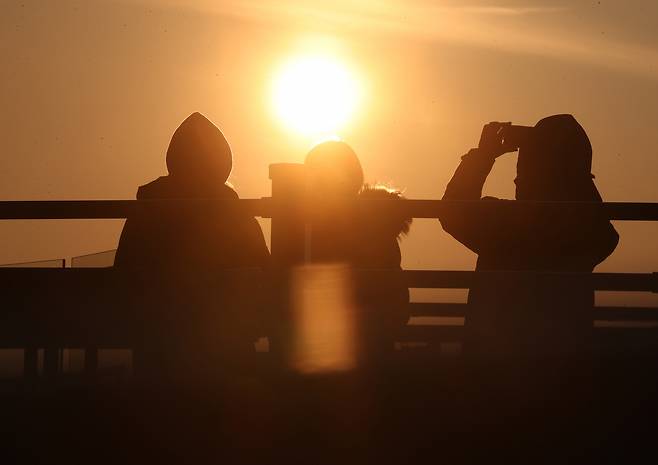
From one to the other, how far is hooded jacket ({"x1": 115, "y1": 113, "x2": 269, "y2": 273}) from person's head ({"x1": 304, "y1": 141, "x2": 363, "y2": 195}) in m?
0.39

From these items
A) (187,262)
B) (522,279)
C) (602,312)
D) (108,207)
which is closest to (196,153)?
(187,262)

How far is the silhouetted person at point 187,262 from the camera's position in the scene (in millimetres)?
3521

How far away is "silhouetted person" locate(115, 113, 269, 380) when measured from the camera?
3.52m

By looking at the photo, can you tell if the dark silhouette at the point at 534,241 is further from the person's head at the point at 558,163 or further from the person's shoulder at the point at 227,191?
the person's shoulder at the point at 227,191

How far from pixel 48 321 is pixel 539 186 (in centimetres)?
238

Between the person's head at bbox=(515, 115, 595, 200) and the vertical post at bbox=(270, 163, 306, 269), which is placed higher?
the person's head at bbox=(515, 115, 595, 200)

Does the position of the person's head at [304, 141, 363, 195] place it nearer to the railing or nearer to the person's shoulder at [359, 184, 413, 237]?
the person's shoulder at [359, 184, 413, 237]

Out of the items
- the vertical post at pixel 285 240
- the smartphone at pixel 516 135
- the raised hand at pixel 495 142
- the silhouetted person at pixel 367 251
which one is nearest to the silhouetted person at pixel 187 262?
the vertical post at pixel 285 240

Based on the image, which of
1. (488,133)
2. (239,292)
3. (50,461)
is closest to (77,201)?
(239,292)

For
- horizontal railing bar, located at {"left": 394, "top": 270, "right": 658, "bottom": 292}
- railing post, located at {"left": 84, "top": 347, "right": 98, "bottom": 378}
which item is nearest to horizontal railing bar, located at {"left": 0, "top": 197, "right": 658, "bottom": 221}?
horizontal railing bar, located at {"left": 394, "top": 270, "right": 658, "bottom": 292}

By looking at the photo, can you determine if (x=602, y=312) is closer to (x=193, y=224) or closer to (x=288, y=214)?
(x=288, y=214)

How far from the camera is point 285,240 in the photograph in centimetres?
374

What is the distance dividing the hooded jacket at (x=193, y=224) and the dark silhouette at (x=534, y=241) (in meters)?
0.83

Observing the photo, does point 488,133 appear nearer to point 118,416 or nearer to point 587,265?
point 587,265
